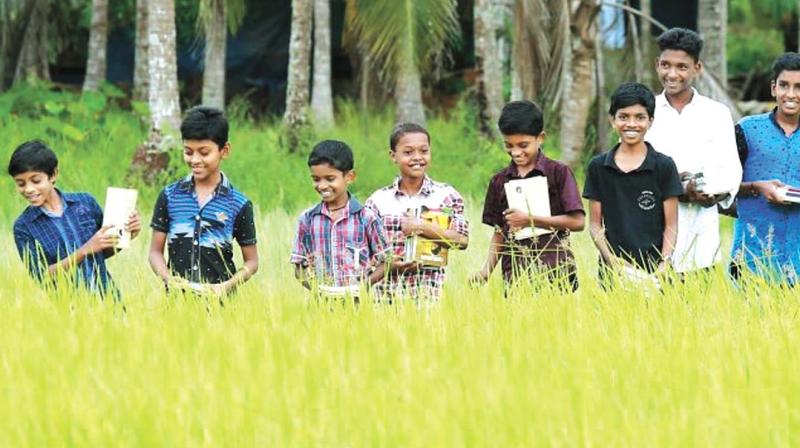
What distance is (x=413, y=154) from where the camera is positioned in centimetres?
571

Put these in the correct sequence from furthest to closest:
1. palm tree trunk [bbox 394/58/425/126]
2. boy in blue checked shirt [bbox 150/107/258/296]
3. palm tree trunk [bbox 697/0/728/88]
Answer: palm tree trunk [bbox 394/58/425/126] → palm tree trunk [bbox 697/0/728/88] → boy in blue checked shirt [bbox 150/107/258/296]

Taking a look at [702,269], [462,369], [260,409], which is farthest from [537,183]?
[260,409]

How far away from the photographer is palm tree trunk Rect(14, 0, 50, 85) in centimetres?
1795

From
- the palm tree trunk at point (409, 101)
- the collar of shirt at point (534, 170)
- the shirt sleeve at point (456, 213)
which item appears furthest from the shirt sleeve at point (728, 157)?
the palm tree trunk at point (409, 101)

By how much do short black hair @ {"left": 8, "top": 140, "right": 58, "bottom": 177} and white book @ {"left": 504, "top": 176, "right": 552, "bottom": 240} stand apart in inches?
65.9

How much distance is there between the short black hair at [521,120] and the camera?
18.6 feet

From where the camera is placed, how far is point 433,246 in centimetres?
570

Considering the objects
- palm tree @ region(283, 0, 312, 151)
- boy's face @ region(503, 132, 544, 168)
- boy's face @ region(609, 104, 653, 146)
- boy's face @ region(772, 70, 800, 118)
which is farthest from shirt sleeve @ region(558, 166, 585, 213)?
palm tree @ region(283, 0, 312, 151)

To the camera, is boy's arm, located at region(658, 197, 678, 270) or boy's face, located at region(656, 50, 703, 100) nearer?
boy's arm, located at region(658, 197, 678, 270)

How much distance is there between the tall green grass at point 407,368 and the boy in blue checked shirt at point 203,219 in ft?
0.50

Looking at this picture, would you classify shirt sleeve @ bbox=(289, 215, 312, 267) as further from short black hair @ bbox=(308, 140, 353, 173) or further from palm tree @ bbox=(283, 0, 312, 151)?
palm tree @ bbox=(283, 0, 312, 151)

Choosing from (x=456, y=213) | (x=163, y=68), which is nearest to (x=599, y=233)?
(x=456, y=213)

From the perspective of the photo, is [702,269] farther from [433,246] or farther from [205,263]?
[205,263]

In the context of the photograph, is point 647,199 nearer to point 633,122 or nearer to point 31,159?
point 633,122
